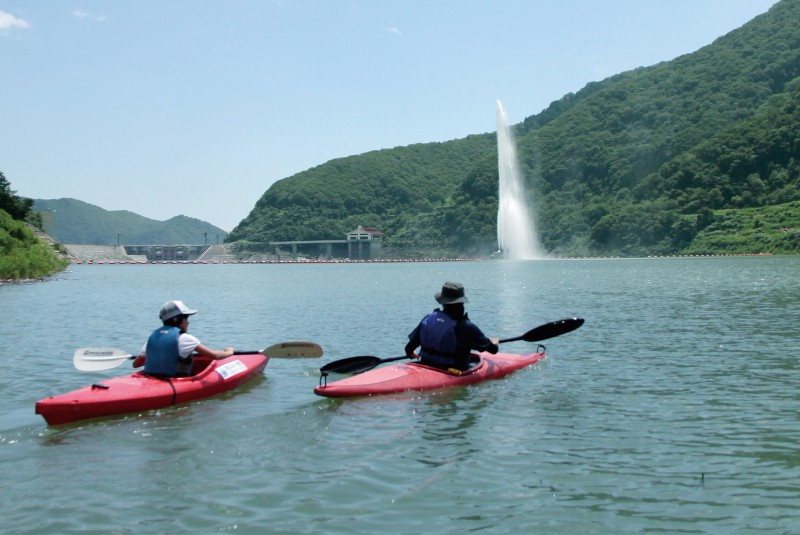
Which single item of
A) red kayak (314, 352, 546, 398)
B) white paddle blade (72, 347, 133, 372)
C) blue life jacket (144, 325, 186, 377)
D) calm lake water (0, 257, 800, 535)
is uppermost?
blue life jacket (144, 325, 186, 377)

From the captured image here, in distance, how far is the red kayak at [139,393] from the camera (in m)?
12.9

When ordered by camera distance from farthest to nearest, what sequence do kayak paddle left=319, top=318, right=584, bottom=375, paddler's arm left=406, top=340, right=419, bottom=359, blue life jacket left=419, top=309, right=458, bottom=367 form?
kayak paddle left=319, top=318, right=584, bottom=375 < paddler's arm left=406, top=340, right=419, bottom=359 < blue life jacket left=419, top=309, right=458, bottom=367

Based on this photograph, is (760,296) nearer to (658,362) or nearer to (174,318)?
(658,362)

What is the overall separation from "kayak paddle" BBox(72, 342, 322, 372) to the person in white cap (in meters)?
2.39

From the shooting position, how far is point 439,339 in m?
15.8

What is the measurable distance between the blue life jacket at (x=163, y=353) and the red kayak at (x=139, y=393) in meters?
0.16

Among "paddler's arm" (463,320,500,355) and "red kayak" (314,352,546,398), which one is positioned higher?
"paddler's arm" (463,320,500,355)

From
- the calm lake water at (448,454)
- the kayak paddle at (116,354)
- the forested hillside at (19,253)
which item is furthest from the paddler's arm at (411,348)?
the forested hillside at (19,253)

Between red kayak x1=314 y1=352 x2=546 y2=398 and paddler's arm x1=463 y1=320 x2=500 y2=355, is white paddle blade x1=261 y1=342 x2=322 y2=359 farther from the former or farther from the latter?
paddler's arm x1=463 y1=320 x2=500 y2=355

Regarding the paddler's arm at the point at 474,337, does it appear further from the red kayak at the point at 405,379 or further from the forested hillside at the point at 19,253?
the forested hillside at the point at 19,253

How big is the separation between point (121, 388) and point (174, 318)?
5.05ft

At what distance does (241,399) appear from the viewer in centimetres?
1566

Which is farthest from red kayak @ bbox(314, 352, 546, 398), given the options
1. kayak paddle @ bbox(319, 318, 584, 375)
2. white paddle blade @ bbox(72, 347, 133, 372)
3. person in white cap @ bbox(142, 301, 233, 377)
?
white paddle blade @ bbox(72, 347, 133, 372)

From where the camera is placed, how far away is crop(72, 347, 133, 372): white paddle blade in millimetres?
16719
